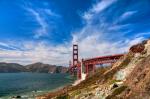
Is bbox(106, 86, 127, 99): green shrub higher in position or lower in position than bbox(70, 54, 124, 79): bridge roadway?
lower

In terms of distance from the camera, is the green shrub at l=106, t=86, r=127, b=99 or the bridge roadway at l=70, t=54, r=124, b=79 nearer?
the green shrub at l=106, t=86, r=127, b=99

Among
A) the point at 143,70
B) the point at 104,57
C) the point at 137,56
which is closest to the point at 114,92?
the point at 143,70

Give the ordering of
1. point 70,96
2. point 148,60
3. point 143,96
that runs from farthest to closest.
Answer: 1. point 70,96
2. point 148,60
3. point 143,96

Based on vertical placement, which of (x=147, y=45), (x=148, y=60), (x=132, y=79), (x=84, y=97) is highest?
(x=147, y=45)

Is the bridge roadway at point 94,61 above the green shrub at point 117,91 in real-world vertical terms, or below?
above

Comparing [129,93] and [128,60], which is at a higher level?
[128,60]

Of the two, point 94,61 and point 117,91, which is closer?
point 117,91

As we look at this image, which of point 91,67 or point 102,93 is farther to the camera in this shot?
point 91,67

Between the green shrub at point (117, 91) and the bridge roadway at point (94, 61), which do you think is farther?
the bridge roadway at point (94, 61)

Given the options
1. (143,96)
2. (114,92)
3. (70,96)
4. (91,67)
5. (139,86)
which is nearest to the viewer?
(143,96)

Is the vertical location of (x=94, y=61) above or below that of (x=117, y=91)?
above

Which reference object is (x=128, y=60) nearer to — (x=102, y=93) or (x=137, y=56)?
(x=137, y=56)
